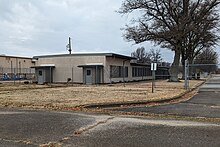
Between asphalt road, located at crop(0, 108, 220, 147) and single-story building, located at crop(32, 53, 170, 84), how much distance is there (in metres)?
27.3

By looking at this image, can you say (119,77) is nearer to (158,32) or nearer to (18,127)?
(158,32)

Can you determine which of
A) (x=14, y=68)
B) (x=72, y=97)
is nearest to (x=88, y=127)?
(x=72, y=97)

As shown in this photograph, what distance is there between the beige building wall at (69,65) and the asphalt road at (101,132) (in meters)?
28.9

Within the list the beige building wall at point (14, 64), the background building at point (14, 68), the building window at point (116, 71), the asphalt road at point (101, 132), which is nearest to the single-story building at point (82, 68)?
the building window at point (116, 71)

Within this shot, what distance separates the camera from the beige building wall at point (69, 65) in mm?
38719

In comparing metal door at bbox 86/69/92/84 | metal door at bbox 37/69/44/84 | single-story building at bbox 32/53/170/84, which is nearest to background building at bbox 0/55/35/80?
metal door at bbox 37/69/44/84

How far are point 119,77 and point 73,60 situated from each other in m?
6.91

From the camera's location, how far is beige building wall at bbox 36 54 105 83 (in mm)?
38719

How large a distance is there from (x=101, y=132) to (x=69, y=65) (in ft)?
108

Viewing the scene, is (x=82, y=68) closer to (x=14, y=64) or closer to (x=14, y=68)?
(x=14, y=68)

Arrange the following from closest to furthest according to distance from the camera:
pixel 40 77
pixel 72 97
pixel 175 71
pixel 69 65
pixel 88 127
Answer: pixel 88 127 → pixel 72 97 → pixel 69 65 → pixel 40 77 → pixel 175 71

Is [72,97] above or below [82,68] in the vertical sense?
below

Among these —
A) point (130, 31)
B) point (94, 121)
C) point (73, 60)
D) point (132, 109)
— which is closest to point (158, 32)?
point (130, 31)

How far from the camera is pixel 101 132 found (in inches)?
284
